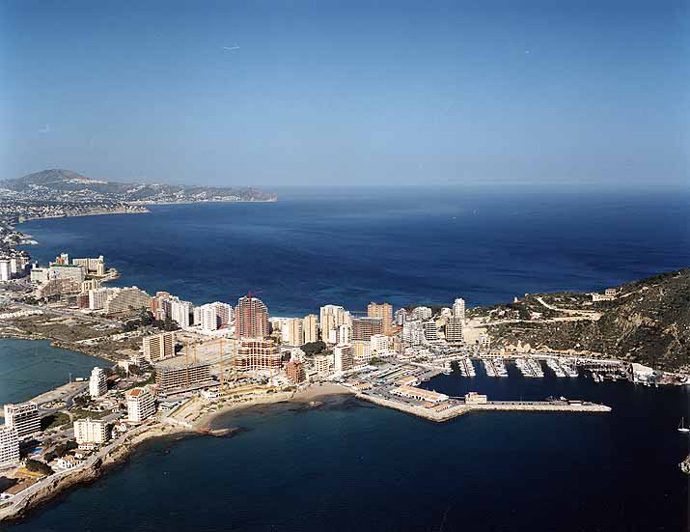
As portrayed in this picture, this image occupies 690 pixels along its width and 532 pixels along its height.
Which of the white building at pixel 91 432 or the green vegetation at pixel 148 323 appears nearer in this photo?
the white building at pixel 91 432

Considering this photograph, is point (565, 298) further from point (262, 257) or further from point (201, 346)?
point (262, 257)

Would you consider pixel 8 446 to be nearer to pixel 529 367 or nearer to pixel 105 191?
pixel 529 367

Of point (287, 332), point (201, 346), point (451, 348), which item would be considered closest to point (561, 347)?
point (451, 348)

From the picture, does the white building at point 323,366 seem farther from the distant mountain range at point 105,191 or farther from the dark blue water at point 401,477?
the distant mountain range at point 105,191

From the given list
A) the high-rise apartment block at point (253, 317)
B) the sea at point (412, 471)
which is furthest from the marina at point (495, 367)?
the high-rise apartment block at point (253, 317)

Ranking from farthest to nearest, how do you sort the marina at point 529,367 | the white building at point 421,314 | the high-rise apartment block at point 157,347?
the white building at point 421,314, the high-rise apartment block at point 157,347, the marina at point 529,367
